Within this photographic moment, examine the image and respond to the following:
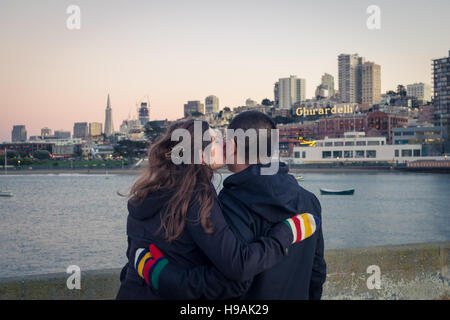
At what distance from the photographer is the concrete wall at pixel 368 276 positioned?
3.41 metres

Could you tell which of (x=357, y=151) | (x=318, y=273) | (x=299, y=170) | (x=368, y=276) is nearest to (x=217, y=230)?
(x=318, y=273)

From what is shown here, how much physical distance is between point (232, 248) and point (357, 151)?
107 m

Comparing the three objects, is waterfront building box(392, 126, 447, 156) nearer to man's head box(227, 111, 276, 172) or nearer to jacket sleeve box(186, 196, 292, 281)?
man's head box(227, 111, 276, 172)

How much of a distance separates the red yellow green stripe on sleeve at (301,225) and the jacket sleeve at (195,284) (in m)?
0.32

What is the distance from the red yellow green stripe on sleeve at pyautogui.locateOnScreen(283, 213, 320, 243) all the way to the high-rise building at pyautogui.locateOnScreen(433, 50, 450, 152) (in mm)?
147239

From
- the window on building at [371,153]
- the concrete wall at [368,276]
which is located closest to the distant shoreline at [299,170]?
the window on building at [371,153]

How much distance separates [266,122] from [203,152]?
0.35 meters

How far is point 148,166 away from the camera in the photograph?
7.43 ft

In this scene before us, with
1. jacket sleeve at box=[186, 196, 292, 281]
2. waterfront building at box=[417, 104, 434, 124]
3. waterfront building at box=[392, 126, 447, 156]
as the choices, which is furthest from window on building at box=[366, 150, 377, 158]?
jacket sleeve at box=[186, 196, 292, 281]

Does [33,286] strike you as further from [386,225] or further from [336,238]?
[386,225]

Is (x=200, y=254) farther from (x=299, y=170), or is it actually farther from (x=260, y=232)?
(x=299, y=170)

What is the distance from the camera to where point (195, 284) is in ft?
6.61

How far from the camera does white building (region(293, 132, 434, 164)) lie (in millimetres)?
100625

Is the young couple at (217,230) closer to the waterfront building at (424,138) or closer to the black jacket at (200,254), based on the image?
the black jacket at (200,254)
